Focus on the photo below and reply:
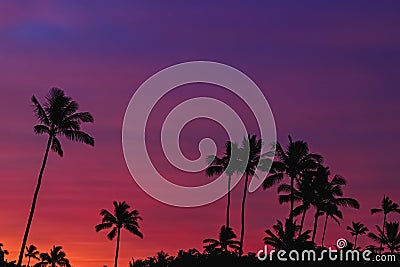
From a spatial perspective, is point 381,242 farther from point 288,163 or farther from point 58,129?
point 58,129

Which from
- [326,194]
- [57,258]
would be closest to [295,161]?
[326,194]

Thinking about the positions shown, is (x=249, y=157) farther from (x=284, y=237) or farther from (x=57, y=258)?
(x=57, y=258)

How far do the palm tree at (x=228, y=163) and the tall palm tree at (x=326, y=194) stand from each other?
10120 millimetres

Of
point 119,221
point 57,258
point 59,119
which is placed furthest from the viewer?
point 57,258

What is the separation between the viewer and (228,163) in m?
94.6

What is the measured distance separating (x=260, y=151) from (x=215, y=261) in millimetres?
17948

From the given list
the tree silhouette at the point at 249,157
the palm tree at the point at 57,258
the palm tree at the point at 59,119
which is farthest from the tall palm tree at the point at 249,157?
the palm tree at the point at 57,258

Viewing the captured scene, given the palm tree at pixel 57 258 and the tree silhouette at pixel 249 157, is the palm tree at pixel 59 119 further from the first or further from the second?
the palm tree at pixel 57 258

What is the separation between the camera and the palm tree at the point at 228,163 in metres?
94.3

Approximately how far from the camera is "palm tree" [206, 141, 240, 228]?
9431 centimetres

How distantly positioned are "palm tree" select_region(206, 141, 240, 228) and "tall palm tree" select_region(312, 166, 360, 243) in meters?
10.1

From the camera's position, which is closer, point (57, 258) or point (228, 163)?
point (228, 163)

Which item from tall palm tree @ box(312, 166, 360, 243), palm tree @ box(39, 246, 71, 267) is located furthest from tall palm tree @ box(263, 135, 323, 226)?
palm tree @ box(39, 246, 71, 267)

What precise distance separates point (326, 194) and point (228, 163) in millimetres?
12462
